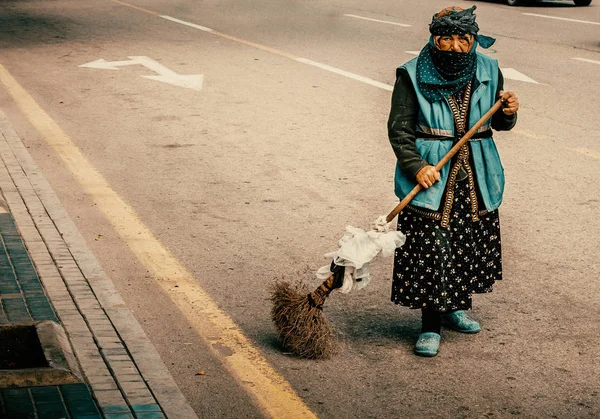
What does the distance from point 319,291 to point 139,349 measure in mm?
847

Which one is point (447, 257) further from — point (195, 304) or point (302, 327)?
point (195, 304)

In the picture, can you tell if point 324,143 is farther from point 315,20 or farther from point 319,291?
point 315,20

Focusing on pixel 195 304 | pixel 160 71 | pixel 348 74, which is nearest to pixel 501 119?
pixel 195 304

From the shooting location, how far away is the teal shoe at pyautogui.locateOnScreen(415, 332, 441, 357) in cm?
460

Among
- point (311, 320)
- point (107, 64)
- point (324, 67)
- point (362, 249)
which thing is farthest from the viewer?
point (107, 64)

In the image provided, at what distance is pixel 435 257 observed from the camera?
454 centimetres

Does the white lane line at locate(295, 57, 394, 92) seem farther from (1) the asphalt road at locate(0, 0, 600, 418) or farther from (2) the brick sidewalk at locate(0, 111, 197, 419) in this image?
(2) the brick sidewalk at locate(0, 111, 197, 419)

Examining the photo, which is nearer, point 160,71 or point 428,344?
point 428,344

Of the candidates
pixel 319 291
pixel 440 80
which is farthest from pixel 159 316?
pixel 440 80

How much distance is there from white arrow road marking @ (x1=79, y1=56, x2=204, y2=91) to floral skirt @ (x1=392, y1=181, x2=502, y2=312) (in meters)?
7.20

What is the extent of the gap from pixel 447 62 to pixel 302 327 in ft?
4.38

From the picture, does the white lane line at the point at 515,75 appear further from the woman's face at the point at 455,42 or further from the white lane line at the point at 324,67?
the woman's face at the point at 455,42

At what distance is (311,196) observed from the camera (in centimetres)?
728

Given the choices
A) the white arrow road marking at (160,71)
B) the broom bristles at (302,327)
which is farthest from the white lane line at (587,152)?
the white arrow road marking at (160,71)
